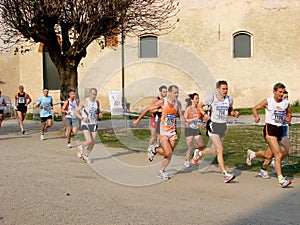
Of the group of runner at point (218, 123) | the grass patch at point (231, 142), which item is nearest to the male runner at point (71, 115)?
the grass patch at point (231, 142)

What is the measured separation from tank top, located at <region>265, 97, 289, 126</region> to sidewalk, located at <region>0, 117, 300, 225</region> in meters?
1.12

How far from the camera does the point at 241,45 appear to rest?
28.5 m

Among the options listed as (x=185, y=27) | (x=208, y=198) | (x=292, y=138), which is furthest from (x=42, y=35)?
(x=185, y=27)

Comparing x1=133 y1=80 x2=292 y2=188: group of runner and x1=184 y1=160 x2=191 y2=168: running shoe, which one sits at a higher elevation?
x1=133 y1=80 x2=292 y2=188: group of runner

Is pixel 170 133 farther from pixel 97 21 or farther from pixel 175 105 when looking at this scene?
pixel 97 21

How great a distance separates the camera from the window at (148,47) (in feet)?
93.4

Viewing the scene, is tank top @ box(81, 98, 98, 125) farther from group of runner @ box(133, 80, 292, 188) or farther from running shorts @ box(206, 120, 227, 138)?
running shorts @ box(206, 120, 227, 138)

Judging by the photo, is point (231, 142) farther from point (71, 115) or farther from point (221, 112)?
point (221, 112)

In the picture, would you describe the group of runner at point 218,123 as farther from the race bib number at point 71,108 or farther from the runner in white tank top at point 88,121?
the race bib number at point 71,108

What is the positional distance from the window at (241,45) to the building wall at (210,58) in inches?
13.4

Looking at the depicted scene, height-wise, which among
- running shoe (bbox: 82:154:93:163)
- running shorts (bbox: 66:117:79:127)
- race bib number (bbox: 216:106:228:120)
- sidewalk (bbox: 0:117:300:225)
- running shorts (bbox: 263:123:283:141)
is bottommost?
sidewalk (bbox: 0:117:300:225)

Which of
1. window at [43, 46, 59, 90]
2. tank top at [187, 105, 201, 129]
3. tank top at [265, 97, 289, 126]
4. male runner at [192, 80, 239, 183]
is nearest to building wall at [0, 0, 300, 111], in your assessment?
window at [43, 46, 59, 90]

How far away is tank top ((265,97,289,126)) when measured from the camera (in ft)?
26.8

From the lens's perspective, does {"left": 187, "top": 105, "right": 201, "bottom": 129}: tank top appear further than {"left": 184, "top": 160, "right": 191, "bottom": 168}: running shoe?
Yes
